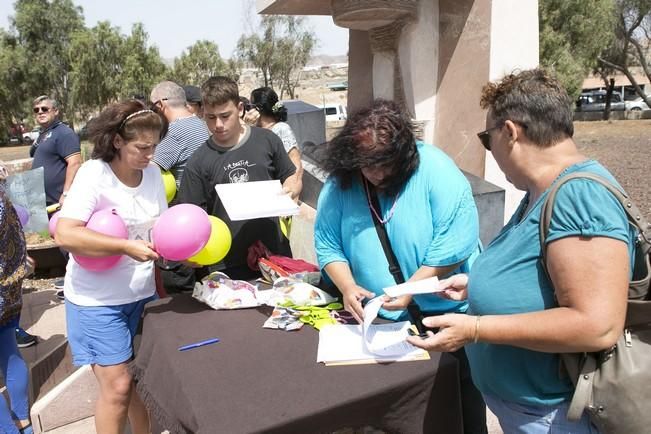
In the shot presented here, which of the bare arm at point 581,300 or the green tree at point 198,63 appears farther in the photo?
the green tree at point 198,63

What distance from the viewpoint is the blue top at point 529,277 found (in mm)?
1193

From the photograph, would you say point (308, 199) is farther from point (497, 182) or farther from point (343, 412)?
point (343, 412)

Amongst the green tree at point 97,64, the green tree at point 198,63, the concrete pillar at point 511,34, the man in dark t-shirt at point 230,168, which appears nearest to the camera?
the man in dark t-shirt at point 230,168

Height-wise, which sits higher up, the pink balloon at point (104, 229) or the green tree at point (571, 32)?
the green tree at point (571, 32)

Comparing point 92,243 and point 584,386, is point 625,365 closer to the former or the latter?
point 584,386

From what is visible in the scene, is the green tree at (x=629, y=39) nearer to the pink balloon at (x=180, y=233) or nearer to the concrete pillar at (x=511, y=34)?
the concrete pillar at (x=511, y=34)

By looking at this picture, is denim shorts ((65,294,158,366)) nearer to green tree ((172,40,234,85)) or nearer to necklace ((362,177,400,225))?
necklace ((362,177,400,225))

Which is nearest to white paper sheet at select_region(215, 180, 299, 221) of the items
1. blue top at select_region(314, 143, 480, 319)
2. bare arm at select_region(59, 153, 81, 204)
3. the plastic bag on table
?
the plastic bag on table

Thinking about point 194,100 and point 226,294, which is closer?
point 226,294

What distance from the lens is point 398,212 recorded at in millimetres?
1941

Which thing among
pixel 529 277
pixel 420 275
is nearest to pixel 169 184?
pixel 420 275

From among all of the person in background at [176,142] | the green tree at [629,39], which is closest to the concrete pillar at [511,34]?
the person in background at [176,142]

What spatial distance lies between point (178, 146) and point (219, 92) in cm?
88

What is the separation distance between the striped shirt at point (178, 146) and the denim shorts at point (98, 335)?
140 centimetres
